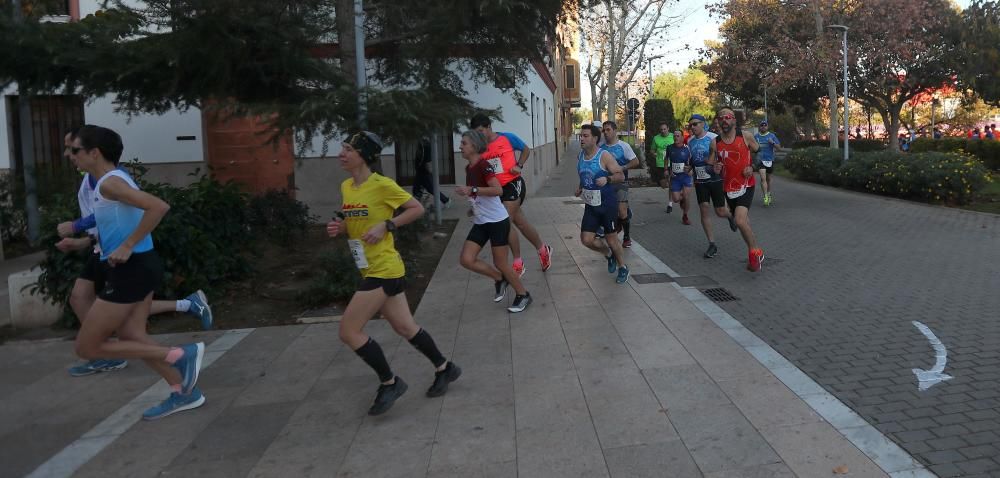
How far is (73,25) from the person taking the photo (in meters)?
7.44

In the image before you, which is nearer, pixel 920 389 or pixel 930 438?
pixel 930 438

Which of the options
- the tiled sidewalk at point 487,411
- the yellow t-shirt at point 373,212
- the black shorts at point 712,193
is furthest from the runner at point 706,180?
the yellow t-shirt at point 373,212

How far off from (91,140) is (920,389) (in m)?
5.09

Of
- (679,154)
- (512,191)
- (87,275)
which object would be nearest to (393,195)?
(87,275)

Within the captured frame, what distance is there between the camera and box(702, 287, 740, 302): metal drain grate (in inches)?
276

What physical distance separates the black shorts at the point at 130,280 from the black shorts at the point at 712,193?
6483 millimetres

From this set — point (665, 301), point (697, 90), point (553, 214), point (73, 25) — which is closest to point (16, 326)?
point (73, 25)

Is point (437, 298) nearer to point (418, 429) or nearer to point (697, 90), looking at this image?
point (418, 429)

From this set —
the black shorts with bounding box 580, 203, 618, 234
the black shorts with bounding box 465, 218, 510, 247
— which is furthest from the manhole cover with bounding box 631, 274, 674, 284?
the black shorts with bounding box 465, 218, 510, 247

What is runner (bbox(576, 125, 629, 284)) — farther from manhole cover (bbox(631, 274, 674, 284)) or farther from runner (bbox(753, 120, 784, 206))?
runner (bbox(753, 120, 784, 206))

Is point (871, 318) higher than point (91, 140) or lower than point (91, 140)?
lower

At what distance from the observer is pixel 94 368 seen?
18.7ft

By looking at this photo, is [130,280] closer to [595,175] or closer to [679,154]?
[595,175]

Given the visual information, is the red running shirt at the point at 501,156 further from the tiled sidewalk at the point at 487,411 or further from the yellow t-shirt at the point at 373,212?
the yellow t-shirt at the point at 373,212
